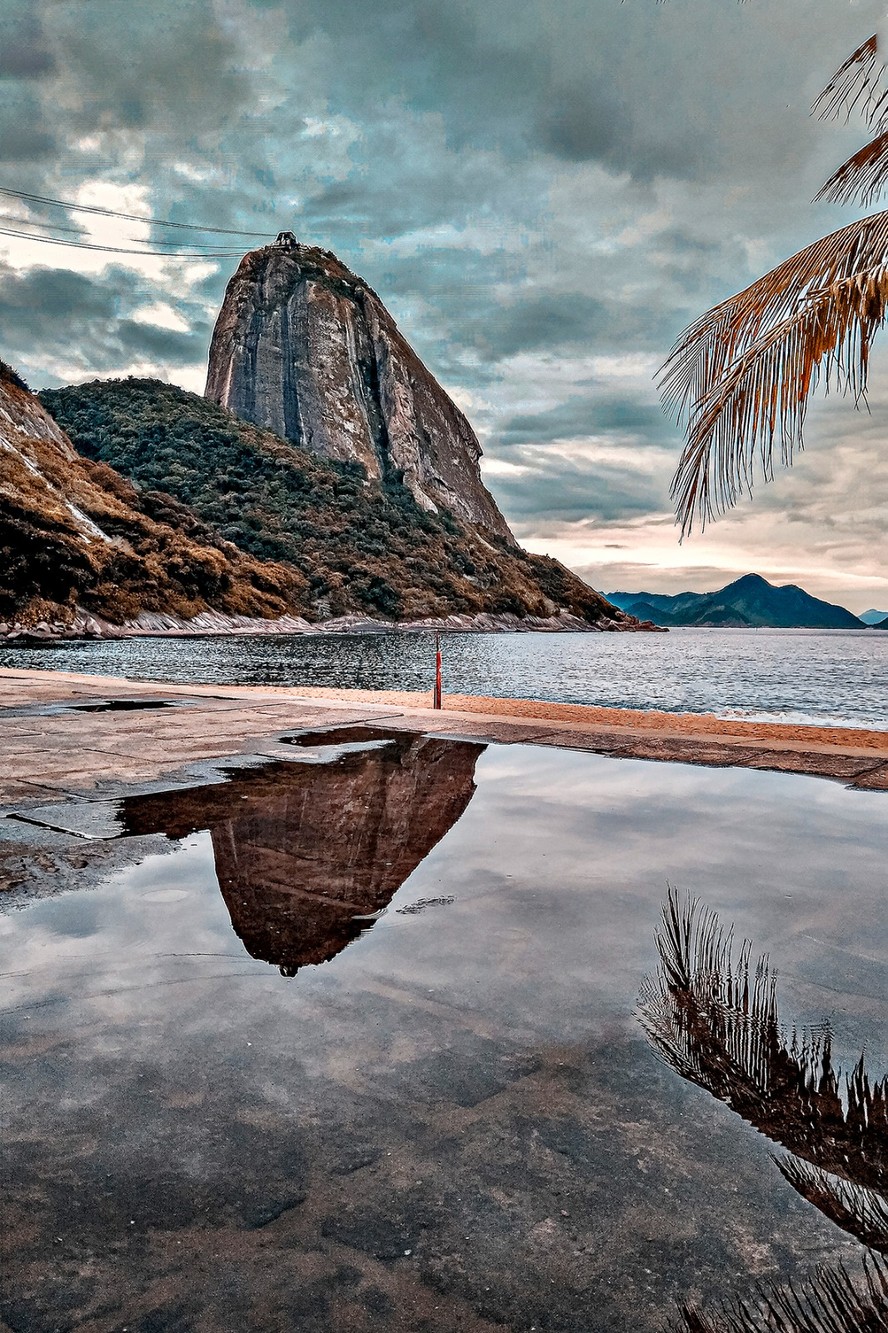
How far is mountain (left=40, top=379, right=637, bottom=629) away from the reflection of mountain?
377ft

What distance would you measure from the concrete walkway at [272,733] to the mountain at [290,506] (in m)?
108

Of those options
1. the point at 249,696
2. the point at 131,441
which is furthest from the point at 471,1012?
the point at 131,441

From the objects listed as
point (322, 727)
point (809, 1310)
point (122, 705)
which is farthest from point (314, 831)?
point (122, 705)

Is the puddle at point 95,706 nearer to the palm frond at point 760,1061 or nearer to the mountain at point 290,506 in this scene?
the palm frond at point 760,1061

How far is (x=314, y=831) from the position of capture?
567 centimetres

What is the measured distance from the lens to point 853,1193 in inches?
81.0

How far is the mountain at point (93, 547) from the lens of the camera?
245ft

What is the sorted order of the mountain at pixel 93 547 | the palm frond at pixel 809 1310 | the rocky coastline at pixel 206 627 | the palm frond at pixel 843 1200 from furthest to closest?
the rocky coastline at pixel 206 627 < the mountain at pixel 93 547 < the palm frond at pixel 843 1200 < the palm frond at pixel 809 1310

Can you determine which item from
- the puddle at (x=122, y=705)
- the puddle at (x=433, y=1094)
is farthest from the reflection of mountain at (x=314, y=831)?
the puddle at (x=122, y=705)

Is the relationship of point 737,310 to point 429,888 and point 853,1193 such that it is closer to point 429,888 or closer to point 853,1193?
point 429,888

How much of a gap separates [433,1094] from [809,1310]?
1.11 m

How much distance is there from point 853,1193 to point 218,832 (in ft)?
14.4

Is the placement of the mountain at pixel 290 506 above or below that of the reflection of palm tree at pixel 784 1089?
above

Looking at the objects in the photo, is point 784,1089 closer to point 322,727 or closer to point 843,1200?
point 843,1200
